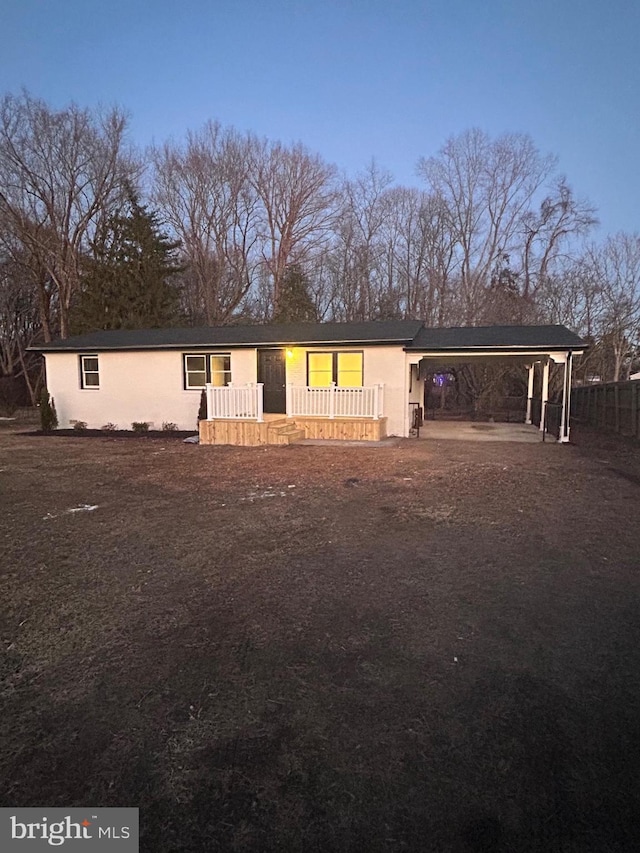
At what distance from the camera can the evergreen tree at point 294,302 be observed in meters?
26.4

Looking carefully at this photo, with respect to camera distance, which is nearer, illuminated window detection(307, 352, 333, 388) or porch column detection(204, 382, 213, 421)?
porch column detection(204, 382, 213, 421)

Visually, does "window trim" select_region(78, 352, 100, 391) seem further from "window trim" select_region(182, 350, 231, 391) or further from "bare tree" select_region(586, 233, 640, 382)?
"bare tree" select_region(586, 233, 640, 382)

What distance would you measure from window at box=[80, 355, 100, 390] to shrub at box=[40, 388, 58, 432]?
1086 mm

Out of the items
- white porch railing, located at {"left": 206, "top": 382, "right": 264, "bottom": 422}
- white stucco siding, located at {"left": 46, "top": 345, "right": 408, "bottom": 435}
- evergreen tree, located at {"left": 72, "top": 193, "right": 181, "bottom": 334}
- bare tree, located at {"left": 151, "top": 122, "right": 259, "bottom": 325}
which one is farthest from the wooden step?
bare tree, located at {"left": 151, "top": 122, "right": 259, "bottom": 325}

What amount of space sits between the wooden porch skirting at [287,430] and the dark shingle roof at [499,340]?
2486 millimetres

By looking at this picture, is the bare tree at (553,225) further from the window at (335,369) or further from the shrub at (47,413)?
the shrub at (47,413)

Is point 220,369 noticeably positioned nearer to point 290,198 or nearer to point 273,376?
point 273,376

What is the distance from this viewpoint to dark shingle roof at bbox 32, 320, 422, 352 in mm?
12852

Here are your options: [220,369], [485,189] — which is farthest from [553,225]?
[220,369]

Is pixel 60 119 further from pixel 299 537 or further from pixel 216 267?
pixel 299 537

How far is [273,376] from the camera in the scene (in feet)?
45.7

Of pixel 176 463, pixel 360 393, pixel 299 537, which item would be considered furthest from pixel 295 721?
pixel 360 393

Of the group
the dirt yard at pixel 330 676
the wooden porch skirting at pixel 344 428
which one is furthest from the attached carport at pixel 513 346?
the dirt yard at pixel 330 676

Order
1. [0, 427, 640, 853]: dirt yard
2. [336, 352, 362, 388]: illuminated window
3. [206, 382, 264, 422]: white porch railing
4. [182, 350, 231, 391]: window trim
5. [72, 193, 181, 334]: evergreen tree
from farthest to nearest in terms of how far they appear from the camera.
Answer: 1. [72, 193, 181, 334]: evergreen tree
2. [182, 350, 231, 391]: window trim
3. [336, 352, 362, 388]: illuminated window
4. [206, 382, 264, 422]: white porch railing
5. [0, 427, 640, 853]: dirt yard
